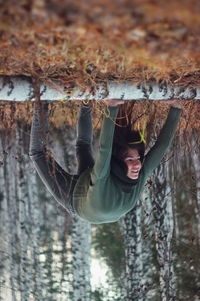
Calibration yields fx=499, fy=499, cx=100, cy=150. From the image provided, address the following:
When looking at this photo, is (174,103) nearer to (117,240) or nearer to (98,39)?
(98,39)

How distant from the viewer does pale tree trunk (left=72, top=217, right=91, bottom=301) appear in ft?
25.5

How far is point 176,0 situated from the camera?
165 centimetres

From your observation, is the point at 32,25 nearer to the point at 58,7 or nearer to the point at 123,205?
the point at 58,7

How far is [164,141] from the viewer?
3.59 m

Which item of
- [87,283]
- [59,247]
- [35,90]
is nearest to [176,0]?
[35,90]

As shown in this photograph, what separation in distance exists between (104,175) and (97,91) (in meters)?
0.63

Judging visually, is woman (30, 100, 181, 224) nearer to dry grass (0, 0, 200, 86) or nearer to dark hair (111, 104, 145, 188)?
dark hair (111, 104, 145, 188)

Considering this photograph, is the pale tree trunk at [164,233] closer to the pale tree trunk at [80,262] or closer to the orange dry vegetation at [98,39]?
the pale tree trunk at [80,262]

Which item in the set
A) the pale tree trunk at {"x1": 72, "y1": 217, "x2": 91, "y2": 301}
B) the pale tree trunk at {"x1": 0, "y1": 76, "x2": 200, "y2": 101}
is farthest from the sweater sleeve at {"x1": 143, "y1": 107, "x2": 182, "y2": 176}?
the pale tree trunk at {"x1": 72, "y1": 217, "x2": 91, "y2": 301}

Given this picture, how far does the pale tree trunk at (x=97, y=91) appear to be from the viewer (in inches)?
101

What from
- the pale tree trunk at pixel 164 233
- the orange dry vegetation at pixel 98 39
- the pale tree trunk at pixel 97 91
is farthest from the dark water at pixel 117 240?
the orange dry vegetation at pixel 98 39

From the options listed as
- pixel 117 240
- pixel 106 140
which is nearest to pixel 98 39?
pixel 106 140

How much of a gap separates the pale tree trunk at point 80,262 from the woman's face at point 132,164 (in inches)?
180

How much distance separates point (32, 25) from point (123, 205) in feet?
6.02
